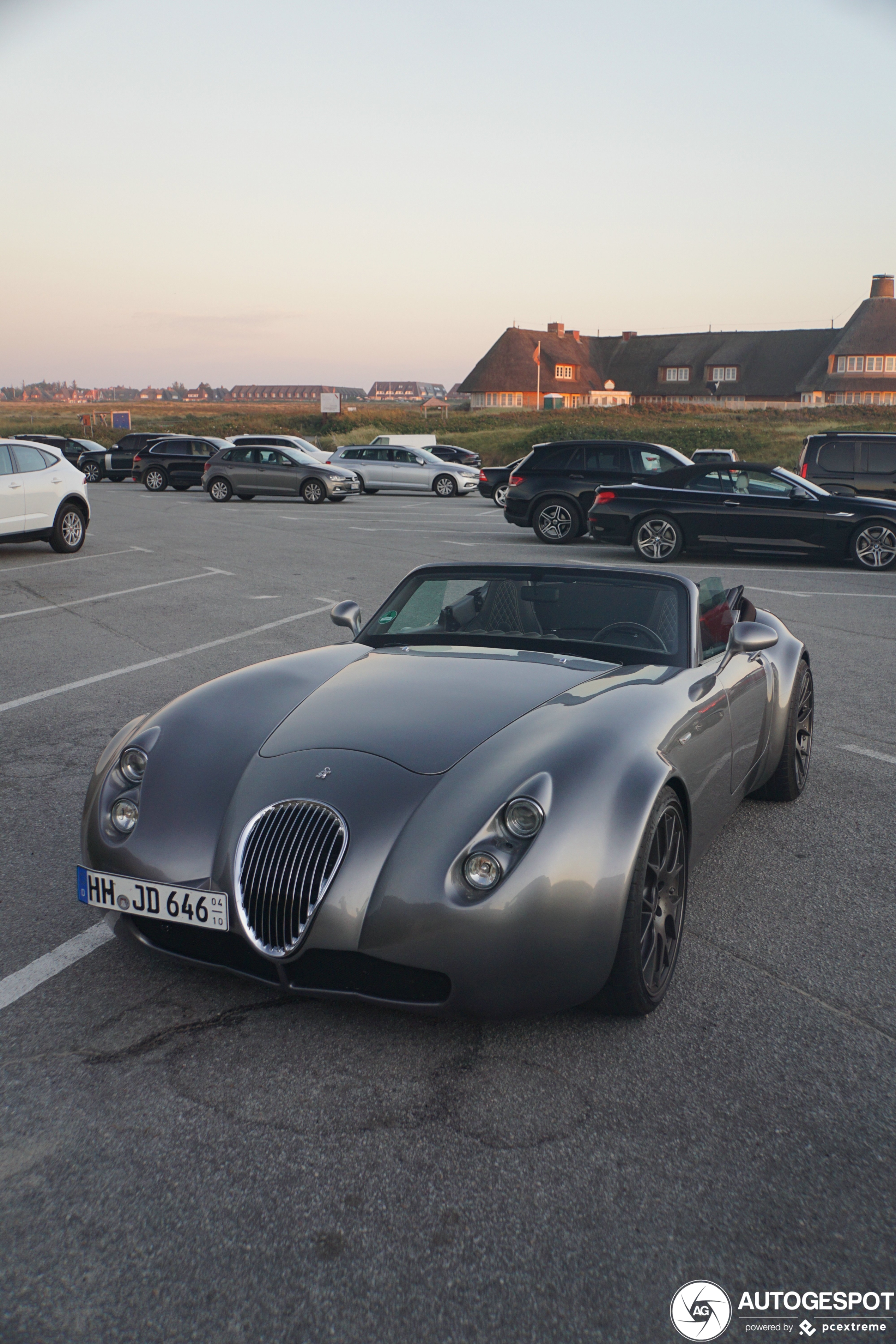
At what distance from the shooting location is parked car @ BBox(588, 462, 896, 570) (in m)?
15.9

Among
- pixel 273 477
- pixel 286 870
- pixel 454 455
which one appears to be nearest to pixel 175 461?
pixel 273 477

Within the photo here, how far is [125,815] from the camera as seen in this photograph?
340 centimetres

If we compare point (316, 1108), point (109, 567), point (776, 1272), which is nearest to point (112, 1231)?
point (316, 1108)

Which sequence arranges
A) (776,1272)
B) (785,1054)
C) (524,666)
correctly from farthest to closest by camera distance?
1. (524,666)
2. (785,1054)
3. (776,1272)

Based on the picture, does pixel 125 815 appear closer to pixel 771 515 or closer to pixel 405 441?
pixel 771 515

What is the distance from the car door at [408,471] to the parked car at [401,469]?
0.01 metres

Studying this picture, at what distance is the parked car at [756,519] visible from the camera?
15875 mm

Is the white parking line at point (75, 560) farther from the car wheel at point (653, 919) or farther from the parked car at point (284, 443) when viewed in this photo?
the parked car at point (284, 443)

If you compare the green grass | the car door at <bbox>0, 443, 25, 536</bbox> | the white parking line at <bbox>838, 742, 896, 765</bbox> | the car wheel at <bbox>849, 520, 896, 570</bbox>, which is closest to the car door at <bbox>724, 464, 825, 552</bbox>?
the car wheel at <bbox>849, 520, 896, 570</bbox>

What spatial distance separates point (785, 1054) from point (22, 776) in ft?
13.5

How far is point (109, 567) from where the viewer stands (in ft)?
A: 49.6

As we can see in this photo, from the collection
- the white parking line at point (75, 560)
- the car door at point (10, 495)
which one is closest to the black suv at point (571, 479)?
the white parking line at point (75, 560)

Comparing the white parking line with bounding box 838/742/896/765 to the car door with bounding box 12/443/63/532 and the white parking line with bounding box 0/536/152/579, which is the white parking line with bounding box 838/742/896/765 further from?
the car door with bounding box 12/443/63/532

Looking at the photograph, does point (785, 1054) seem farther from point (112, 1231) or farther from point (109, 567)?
point (109, 567)
